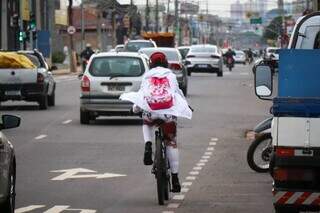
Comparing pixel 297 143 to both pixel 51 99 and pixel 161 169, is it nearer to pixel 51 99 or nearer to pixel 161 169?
pixel 161 169

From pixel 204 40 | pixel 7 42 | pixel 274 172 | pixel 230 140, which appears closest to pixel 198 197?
pixel 274 172

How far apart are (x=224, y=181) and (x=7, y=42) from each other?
181ft

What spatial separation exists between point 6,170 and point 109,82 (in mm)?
13510

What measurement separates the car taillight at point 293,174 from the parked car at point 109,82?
13.6 m

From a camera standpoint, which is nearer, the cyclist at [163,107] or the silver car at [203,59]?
the cyclist at [163,107]

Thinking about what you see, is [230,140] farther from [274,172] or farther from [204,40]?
[204,40]

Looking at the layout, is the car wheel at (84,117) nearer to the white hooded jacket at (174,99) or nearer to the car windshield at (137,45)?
the white hooded jacket at (174,99)

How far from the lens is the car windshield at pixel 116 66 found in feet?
75.9

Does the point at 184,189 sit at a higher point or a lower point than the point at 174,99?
lower

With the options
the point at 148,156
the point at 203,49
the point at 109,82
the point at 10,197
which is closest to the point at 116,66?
the point at 109,82

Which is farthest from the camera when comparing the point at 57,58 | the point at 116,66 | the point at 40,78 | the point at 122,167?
the point at 57,58

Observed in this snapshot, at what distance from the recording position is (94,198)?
40.5 feet

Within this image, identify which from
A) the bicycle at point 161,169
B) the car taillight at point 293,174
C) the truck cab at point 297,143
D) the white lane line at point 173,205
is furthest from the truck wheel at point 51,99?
the car taillight at point 293,174

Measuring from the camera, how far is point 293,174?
9.21m
